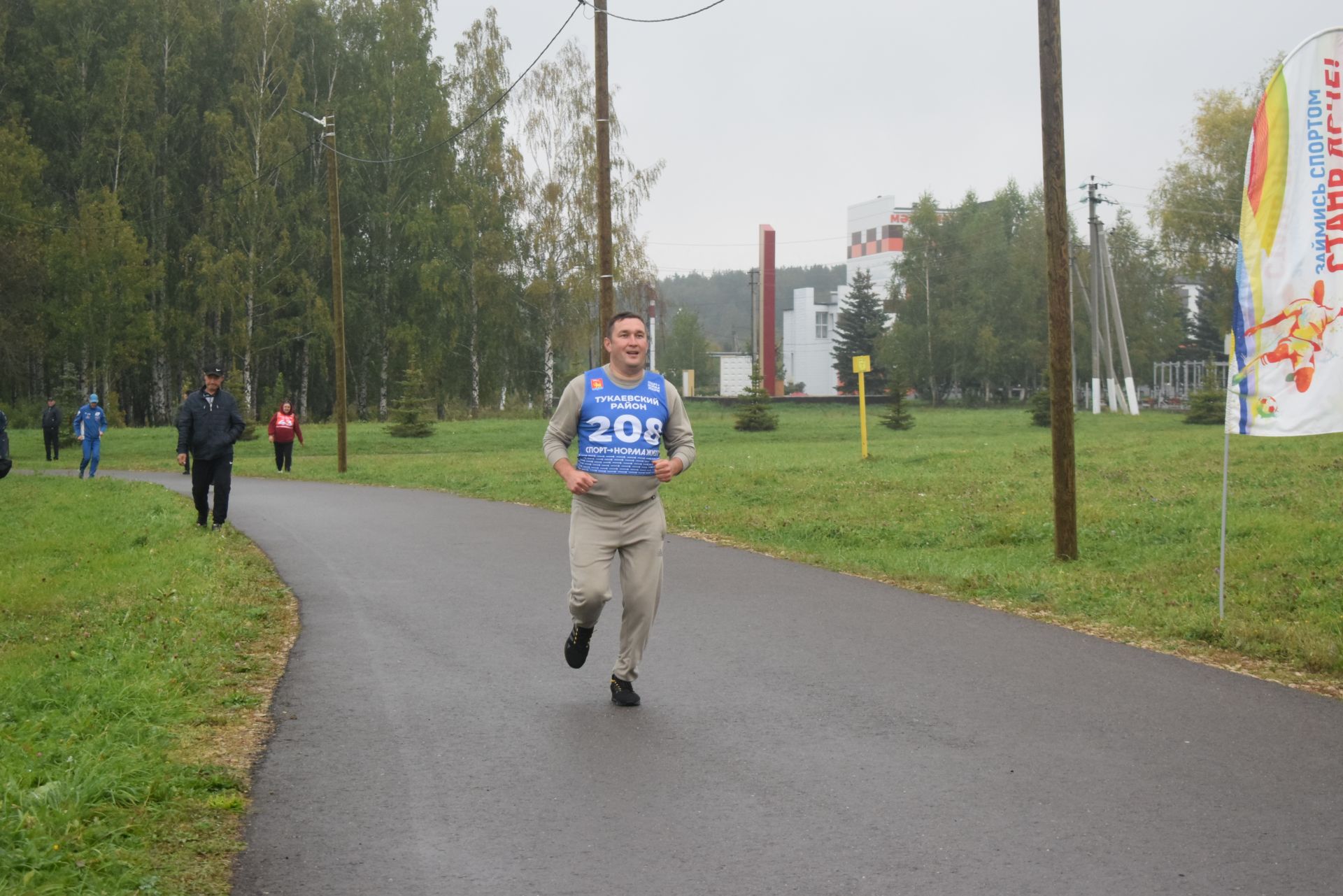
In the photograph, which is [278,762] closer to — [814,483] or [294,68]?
[814,483]

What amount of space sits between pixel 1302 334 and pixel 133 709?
729cm

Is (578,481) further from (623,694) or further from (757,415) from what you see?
(757,415)

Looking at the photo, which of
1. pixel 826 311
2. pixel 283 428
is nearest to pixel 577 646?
pixel 283 428

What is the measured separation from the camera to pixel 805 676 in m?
7.58

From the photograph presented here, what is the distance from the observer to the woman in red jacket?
28656mm

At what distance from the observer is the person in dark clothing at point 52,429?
35469 millimetres

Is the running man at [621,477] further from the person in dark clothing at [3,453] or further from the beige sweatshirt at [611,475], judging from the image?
the person in dark clothing at [3,453]

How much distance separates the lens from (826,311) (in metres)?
132

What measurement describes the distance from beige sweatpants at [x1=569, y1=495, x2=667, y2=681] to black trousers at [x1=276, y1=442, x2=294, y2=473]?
76.3 feet

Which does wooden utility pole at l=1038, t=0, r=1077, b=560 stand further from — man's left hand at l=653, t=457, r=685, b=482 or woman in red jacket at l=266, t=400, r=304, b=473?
woman in red jacket at l=266, t=400, r=304, b=473

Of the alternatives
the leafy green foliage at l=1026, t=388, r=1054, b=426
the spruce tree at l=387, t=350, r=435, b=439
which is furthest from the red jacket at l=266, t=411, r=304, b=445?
the leafy green foliage at l=1026, t=388, r=1054, b=426

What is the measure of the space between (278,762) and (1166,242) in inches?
2611

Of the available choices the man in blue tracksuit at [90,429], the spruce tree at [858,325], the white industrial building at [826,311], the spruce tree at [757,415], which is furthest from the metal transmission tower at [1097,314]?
the white industrial building at [826,311]

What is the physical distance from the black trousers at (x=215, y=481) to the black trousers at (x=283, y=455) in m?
13.4
